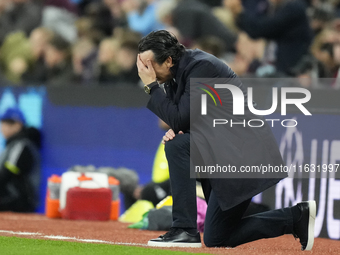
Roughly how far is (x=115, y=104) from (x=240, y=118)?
3.81 m

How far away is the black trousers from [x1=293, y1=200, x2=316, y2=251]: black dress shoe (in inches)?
2.1

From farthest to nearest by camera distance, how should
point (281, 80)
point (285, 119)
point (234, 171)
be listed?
point (281, 80) → point (285, 119) → point (234, 171)

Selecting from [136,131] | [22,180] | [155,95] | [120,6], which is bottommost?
[22,180]

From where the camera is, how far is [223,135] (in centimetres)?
438

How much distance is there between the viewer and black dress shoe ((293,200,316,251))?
14.9 feet

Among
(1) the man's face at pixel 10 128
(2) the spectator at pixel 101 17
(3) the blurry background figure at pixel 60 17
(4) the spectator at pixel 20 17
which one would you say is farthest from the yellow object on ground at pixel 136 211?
(4) the spectator at pixel 20 17

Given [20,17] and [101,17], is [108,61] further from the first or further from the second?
[20,17]

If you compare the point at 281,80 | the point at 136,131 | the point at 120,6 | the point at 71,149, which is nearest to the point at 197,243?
the point at 281,80

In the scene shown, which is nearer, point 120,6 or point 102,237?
point 102,237

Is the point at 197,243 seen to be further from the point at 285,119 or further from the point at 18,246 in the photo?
the point at 285,119

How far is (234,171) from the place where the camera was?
4.27 metres

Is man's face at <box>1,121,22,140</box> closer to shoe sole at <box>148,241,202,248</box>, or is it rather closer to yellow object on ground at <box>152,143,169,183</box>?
yellow object on ground at <box>152,143,169,183</box>

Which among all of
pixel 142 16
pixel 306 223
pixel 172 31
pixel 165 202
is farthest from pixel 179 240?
pixel 142 16

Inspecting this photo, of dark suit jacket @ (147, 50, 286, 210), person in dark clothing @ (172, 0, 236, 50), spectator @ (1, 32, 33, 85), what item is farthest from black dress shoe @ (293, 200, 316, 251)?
spectator @ (1, 32, 33, 85)
